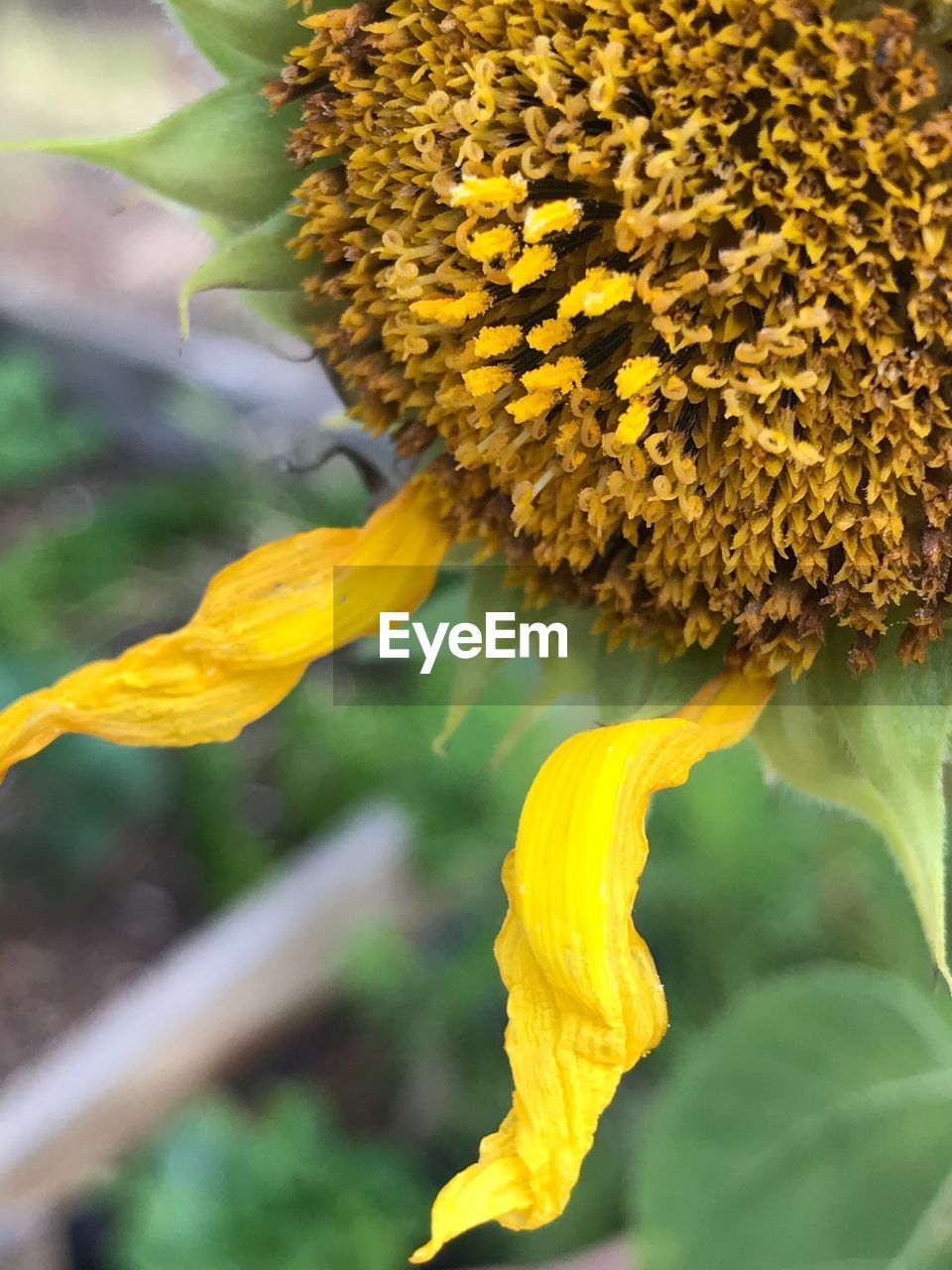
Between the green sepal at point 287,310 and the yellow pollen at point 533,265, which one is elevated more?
the yellow pollen at point 533,265

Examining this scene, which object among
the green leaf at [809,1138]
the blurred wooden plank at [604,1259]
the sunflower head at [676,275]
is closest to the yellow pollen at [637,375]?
the sunflower head at [676,275]

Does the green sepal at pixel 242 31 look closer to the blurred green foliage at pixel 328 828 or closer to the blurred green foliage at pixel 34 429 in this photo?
the blurred green foliage at pixel 328 828

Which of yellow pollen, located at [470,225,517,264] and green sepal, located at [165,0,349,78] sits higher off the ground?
green sepal, located at [165,0,349,78]

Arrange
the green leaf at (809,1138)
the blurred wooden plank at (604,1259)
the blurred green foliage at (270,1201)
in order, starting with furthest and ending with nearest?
the blurred green foliage at (270,1201), the blurred wooden plank at (604,1259), the green leaf at (809,1138)

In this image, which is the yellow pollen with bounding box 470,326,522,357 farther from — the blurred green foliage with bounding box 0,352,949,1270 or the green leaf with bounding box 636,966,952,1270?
the green leaf with bounding box 636,966,952,1270

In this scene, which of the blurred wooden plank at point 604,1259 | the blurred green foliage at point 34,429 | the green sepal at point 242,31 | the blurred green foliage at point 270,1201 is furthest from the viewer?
the blurred green foliage at point 34,429

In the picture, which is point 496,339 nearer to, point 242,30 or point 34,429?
point 242,30

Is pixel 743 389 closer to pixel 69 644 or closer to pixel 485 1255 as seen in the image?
pixel 485 1255

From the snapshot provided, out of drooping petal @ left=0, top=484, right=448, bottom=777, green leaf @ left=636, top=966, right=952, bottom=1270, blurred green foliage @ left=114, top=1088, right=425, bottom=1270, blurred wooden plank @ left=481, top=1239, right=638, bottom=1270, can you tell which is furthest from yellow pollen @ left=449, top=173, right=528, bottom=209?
blurred green foliage @ left=114, top=1088, right=425, bottom=1270
